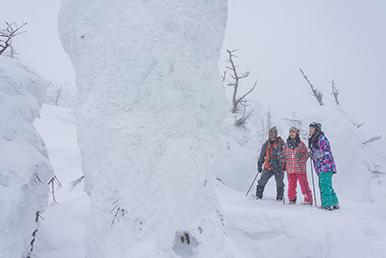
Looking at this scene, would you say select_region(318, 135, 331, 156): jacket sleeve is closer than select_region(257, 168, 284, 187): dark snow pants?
Yes

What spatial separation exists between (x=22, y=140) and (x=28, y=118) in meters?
0.41

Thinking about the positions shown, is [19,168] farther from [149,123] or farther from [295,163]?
[295,163]

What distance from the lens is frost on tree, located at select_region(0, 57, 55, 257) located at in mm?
1622

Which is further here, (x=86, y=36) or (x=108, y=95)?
(x=86, y=36)

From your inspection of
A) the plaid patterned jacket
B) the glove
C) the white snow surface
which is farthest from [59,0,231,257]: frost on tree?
the plaid patterned jacket

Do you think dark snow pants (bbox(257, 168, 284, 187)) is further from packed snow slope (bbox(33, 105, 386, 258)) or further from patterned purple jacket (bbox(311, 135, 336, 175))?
patterned purple jacket (bbox(311, 135, 336, 175))

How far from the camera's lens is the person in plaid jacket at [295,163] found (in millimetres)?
3795

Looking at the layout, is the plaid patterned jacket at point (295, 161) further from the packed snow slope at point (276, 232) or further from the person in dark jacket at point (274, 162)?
the packed snow slope at point (276, 232)

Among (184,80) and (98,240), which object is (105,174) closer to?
(98,240)

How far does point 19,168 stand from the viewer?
5.81 ft

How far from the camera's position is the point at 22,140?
2.02 meters

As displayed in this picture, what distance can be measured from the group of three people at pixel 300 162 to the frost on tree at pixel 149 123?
2146 mm

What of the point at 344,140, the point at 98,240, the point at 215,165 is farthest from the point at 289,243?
the point at 344,140

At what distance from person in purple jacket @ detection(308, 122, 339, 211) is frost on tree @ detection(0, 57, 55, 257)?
389 centimetres
